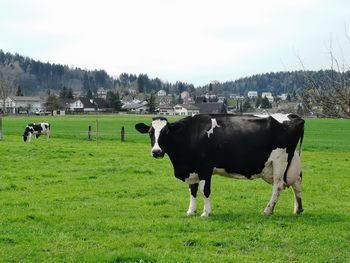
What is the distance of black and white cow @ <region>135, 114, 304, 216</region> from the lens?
11148mm

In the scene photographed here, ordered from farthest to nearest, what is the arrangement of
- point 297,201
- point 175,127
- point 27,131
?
1. point 27,131
2. point 175,127
3. point 297,201

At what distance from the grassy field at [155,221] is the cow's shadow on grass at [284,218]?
0.07 ft

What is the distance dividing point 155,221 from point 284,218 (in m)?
2.78

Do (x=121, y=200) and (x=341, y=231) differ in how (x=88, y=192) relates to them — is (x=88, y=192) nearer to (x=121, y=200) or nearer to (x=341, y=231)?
(x=121, y=200)

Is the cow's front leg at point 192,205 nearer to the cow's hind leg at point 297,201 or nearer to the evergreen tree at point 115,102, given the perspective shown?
the cow's hind leg at point 297,201

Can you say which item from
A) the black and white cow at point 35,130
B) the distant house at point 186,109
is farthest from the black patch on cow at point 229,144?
the distant house at point 186,109

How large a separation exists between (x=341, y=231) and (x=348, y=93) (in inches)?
114

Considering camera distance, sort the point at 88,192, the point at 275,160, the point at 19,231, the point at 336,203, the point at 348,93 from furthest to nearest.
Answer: the point at 88,192, the point at 336,203, the point at 275,160, the point at 348,93, the point at 19,231

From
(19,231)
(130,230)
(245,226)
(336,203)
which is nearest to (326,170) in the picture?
(336,203)

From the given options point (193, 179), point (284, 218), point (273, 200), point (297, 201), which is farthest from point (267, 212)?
point (193, 179)

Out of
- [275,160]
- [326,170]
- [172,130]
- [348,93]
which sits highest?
[348,93]

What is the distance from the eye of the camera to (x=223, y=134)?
11.3 m

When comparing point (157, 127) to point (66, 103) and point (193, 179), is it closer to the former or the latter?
point (193, 179)

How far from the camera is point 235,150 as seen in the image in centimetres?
1119
